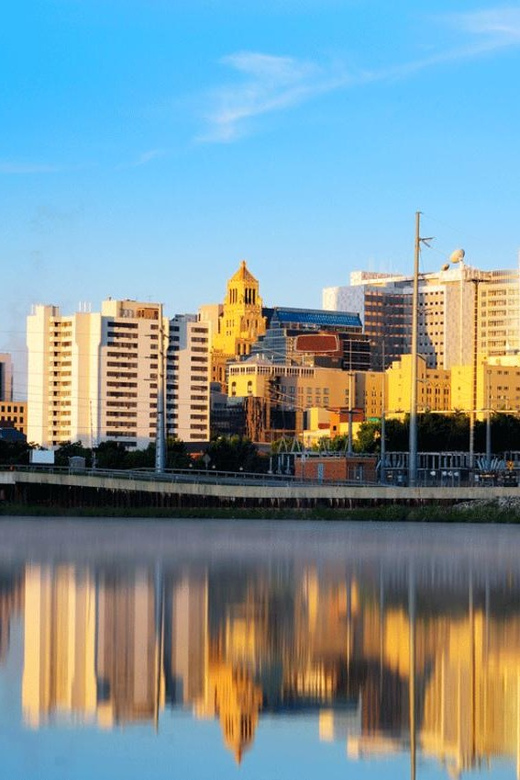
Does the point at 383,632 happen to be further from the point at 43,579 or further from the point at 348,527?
the point at 348,527

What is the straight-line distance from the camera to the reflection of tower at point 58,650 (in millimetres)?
18031

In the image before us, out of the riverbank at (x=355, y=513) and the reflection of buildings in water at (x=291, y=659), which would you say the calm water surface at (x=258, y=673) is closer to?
the reflection of buildings in water at (x=291, y=659)

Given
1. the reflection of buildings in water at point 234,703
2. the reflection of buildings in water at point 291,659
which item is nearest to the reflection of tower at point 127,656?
the reflection of buildings in water at point 291,659

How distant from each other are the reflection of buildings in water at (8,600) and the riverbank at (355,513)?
38.1 meters

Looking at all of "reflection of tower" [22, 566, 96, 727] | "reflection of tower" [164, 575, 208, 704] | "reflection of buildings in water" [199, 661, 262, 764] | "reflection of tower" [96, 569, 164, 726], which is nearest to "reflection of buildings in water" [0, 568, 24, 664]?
"reflection of tower" [22, 566, 96, 727]

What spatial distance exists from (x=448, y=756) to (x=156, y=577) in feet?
71.2

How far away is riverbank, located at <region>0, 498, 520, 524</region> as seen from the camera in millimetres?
74438

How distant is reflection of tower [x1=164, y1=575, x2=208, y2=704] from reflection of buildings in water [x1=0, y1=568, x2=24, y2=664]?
2255 mm

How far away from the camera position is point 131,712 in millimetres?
17578

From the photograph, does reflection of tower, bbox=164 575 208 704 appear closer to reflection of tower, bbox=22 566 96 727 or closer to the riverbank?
reflection of tower, bbox=22 566 96 727

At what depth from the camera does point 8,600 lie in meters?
29.6

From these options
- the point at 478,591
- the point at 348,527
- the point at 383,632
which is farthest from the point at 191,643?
the point at 348,527

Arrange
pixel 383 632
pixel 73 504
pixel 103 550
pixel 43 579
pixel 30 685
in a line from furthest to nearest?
1. pixel 73 504
2. pixel 103 550
3. pixel 43 579
4. pixel 383 632
5. pixel 30 685

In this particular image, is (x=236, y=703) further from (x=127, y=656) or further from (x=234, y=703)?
(x=127, y=656)
